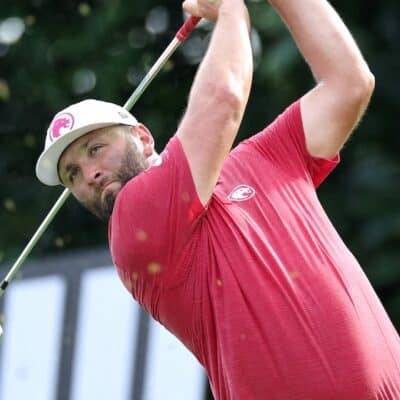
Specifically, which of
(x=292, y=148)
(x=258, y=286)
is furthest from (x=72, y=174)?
(x=258, y=286)

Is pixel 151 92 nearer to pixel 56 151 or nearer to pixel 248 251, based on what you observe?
pixel 56 151

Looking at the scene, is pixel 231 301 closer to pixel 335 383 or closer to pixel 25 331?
pixel 335 383

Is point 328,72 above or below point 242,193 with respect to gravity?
above

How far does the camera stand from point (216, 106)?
4223mm

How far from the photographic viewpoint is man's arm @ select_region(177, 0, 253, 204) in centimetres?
422

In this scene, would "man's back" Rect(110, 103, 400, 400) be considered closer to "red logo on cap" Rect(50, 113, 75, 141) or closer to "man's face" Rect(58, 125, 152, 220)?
"man's face" Rect(58, 125, 152, 220)

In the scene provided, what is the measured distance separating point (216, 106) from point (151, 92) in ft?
18.1

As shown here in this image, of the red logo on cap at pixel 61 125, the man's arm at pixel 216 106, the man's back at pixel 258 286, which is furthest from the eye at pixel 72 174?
the man's arm at pixel 216 106

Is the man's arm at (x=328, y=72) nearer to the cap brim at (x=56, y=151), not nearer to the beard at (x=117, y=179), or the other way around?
the beard at (x=117, y=179)

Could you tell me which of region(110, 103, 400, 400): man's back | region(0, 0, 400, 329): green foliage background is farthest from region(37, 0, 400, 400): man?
region(0, 0, 400, 329): green foliage background

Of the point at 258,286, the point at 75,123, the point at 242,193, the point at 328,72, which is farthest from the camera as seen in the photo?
the point at 75,123

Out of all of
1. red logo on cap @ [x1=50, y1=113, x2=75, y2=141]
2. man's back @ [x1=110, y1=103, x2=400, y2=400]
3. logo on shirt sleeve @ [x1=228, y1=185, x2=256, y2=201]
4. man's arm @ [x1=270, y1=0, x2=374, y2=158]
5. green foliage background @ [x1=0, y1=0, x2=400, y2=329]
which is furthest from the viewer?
green foliage background @ [x1=0, y1=0, x2=400, y2=329]

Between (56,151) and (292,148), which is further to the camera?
(56,151)

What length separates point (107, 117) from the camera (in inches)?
183
